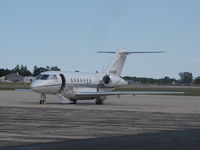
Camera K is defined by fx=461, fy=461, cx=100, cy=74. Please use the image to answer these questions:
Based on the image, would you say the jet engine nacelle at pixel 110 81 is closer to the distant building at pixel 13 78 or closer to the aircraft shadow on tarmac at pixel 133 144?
the aircraft shadow on tarmac at pixel 133 144

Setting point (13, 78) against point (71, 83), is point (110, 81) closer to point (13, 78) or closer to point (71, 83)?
point (71, 83)

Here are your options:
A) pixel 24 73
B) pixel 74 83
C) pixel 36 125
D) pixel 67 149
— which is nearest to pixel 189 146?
pixel 67 149

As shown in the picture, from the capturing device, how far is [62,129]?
15.1 metres

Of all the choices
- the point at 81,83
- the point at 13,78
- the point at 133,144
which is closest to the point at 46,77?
the point at 81,83

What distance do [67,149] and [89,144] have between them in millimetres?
1117

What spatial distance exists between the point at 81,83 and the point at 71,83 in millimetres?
1213

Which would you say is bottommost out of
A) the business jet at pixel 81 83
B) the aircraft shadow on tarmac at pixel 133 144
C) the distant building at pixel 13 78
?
the aircraft shadow on tarmac at pixel 133 144

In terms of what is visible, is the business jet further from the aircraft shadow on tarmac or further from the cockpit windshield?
the aircraft shadow on tarmac

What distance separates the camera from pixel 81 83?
3641cm

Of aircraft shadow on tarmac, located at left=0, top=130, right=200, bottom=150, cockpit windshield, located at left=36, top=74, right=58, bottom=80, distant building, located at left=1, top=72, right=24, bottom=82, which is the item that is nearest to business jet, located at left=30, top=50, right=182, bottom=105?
cockpit windshield, located at left=36, top=74, right=58, bottom=80

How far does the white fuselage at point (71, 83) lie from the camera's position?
33.7 metres

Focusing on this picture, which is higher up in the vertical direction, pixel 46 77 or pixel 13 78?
pixel 13 78

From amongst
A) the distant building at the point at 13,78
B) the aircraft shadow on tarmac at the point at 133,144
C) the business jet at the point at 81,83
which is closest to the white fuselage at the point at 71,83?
the business jet at the point at 81,83

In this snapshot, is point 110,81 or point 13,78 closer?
point 110,81
